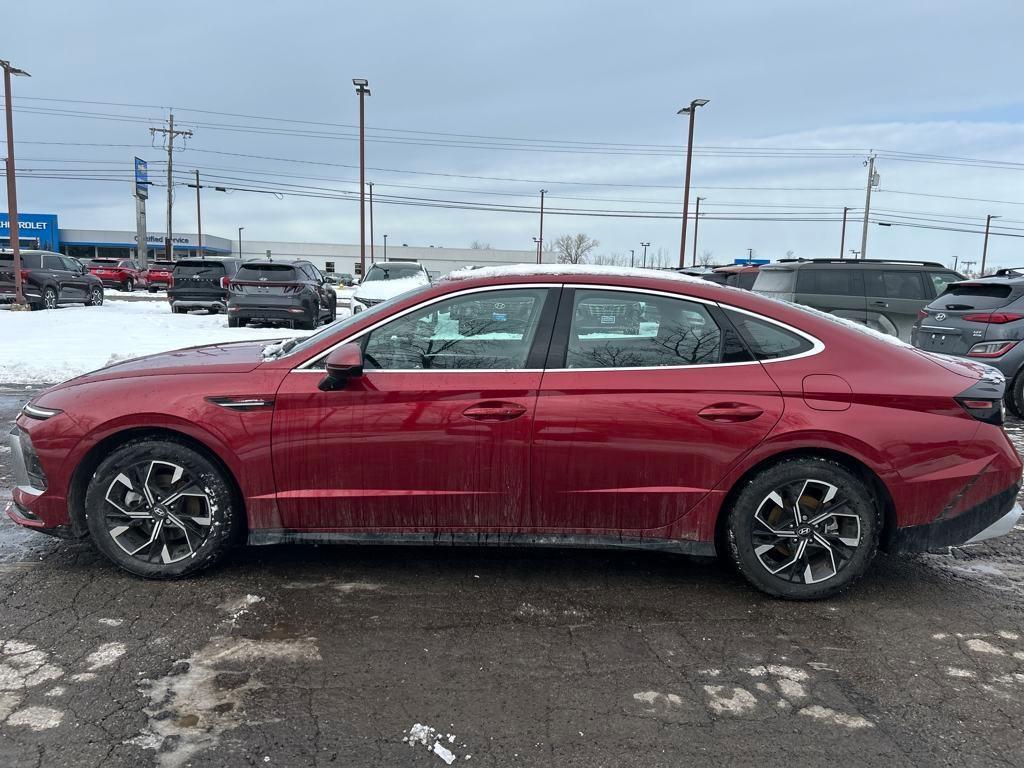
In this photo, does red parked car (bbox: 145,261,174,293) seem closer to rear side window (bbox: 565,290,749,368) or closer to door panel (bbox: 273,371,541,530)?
door panel (bbox: 273,371,541,530)

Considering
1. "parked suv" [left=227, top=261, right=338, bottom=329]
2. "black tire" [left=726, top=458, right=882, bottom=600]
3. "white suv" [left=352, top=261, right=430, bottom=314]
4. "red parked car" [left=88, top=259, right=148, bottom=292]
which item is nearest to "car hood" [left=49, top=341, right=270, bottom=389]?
"black tire" [left=726, top=458, right=882, bottom=600]

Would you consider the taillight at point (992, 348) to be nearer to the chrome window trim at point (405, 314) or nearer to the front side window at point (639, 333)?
the front side window at point (639, 333)

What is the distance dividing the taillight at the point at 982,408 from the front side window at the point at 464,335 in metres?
2.12

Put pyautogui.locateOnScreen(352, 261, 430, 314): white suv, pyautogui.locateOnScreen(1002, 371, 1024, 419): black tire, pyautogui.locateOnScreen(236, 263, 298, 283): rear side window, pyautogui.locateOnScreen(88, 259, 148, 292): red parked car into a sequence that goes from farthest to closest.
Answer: pyautogui.locateOnScreen(88, 259, 148, 292): red parked car, pyautogui.locateOnScreen(236, 263, 298, 283): rear side window, pyautogui.locateOnScreen(352, 261, 430, 314): white suv, pyautogui.locateOnScreen(1002, 371, 1024, 419): black tire

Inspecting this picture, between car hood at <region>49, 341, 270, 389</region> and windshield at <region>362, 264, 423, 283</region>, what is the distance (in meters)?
12.1

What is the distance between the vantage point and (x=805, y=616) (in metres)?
3.41

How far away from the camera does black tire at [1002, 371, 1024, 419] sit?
805cm

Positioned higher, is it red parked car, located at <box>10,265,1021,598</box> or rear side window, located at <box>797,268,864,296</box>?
rear side window, located at <box>797,268,864,296</box>

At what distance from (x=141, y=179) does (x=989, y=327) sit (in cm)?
5505

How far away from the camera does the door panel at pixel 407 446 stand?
11.2 feet

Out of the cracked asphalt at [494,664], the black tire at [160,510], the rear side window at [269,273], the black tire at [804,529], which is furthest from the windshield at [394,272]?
the black tire at [804,529]

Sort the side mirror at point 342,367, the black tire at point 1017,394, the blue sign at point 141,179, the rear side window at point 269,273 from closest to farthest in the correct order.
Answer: the side mirror at point 342,367
the black tire at point 1017,394
the rear side window at point 269,273
the blue sign at point 141,179

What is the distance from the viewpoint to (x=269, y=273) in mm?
15086

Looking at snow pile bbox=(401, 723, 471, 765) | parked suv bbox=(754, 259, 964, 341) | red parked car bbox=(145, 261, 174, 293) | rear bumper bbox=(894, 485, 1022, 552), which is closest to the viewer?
snow pile bbox=(401, 723, 471, 765)
